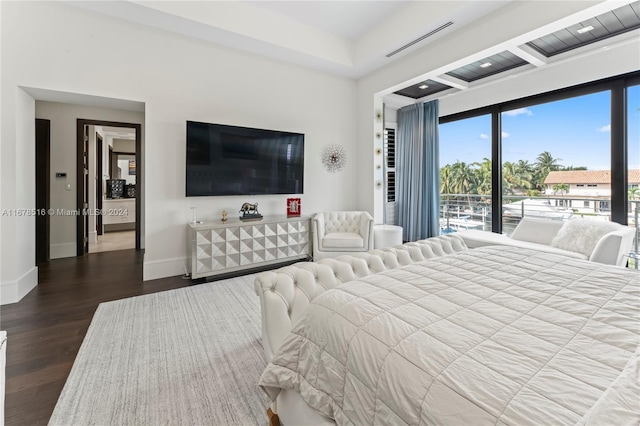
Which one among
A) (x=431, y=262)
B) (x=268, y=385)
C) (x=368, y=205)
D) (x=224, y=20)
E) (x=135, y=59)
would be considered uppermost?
(x=224, y=20)

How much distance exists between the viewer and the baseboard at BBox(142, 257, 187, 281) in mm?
3538

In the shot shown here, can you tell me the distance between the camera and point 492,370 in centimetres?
78

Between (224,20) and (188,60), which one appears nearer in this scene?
(224,20)

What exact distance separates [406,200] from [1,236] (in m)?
5.73

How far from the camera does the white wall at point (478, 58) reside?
118 inches

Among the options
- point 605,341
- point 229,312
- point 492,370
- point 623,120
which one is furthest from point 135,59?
point 623,120

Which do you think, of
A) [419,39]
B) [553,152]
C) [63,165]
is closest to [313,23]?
[419,39]

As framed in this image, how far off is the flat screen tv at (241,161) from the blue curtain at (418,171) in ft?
7.67

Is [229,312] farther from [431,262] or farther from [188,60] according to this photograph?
[188,60]

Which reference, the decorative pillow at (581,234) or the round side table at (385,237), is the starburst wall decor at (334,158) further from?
the decorative pillow at (581,234)

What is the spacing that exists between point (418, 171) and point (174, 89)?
14.0 feet

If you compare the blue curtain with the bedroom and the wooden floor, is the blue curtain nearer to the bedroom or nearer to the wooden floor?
the bedroom

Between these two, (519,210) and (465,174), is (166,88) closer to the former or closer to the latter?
(465,174)

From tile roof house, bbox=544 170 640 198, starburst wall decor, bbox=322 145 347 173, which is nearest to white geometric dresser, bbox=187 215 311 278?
starburst wall decor, bbox=322 145 347 173
